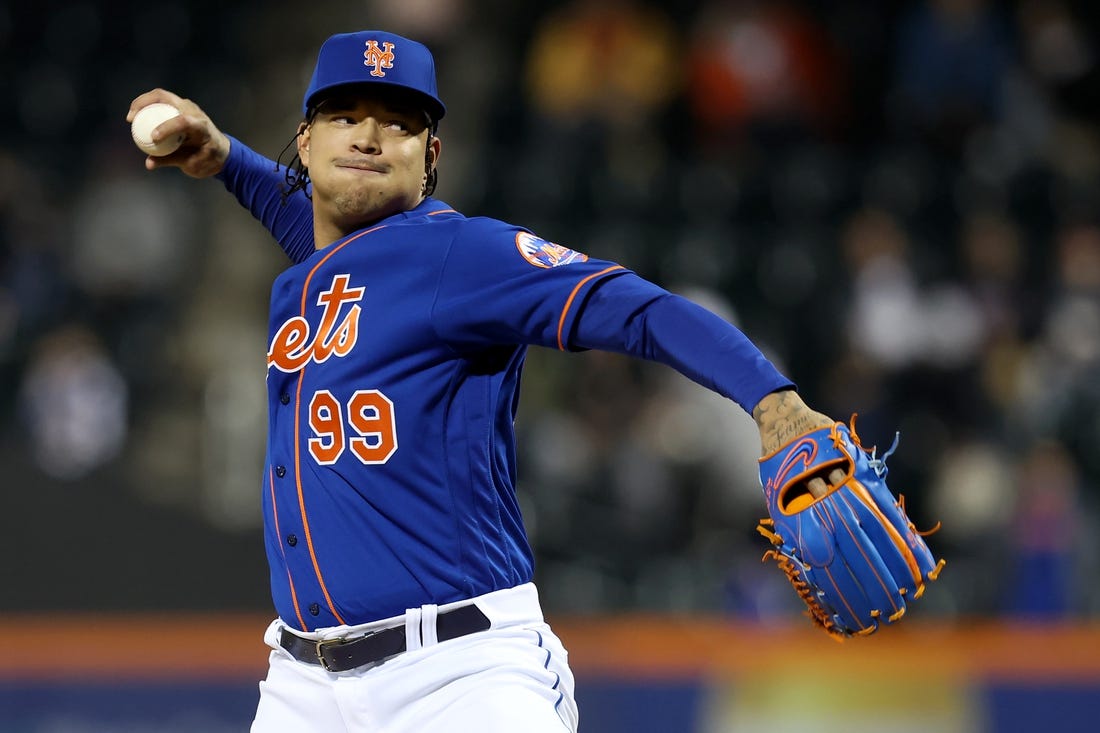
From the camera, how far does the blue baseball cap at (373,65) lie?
3.05m

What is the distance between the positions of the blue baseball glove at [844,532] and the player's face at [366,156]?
3.44ft

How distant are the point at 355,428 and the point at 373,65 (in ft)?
2.41

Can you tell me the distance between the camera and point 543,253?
9.17ft

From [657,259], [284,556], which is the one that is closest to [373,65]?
[284,556]

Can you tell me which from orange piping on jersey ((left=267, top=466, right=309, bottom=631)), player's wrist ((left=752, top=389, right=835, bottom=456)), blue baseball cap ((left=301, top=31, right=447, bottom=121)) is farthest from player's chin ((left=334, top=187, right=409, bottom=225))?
player's wrist ((left=752, top=389, right=835, bottom=456))

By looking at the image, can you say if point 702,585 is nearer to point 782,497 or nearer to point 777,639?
point 777,639

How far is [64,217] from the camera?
9406mm

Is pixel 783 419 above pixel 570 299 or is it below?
below

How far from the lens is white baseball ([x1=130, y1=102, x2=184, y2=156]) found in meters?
3.60

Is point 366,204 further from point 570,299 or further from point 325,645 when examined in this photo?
point 325,645

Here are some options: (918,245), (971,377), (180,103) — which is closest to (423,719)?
(180,103)

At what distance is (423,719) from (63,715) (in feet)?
12.9

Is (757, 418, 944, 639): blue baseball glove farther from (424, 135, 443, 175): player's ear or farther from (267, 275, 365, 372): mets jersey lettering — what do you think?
(424, 135, 443, 175): player's ear

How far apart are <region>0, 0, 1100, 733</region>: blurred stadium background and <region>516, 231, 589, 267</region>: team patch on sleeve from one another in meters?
3.63
